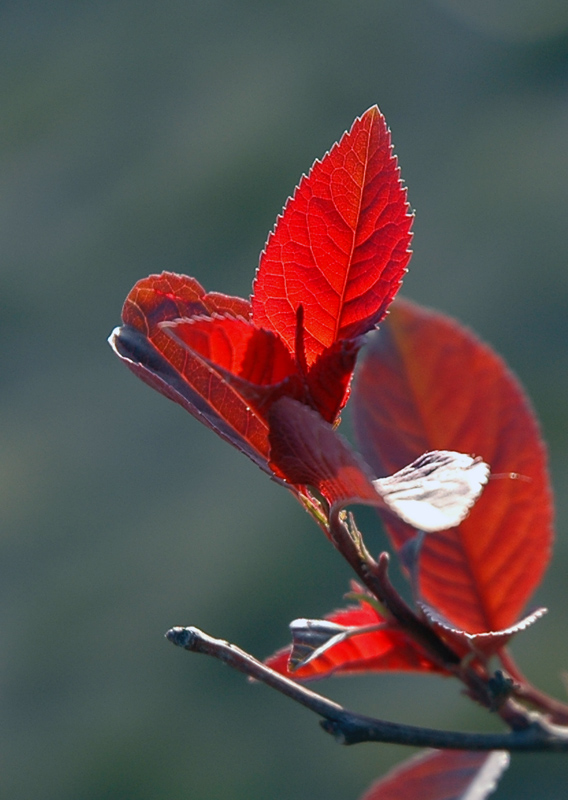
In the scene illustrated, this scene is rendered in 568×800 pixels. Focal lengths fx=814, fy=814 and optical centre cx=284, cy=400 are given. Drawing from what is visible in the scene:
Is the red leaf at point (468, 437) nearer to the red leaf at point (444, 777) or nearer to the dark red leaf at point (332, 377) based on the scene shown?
the red leaf at point (444, 777)

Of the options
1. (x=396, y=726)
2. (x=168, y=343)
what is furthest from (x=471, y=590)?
(x=168, y=343)

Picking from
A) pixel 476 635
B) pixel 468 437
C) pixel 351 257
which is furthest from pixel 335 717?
pixel 468 437

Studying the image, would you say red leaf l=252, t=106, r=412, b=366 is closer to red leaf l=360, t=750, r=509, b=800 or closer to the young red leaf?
the young red leaf

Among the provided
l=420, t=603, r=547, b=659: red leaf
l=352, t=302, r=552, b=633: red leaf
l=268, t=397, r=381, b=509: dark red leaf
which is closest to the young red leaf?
l=268, t=397, r=381, b=509: dark red leaf

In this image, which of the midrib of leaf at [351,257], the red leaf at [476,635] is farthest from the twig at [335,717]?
the midrib of leaf at [351,257]

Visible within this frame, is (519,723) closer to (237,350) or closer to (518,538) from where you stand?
(518,538)
